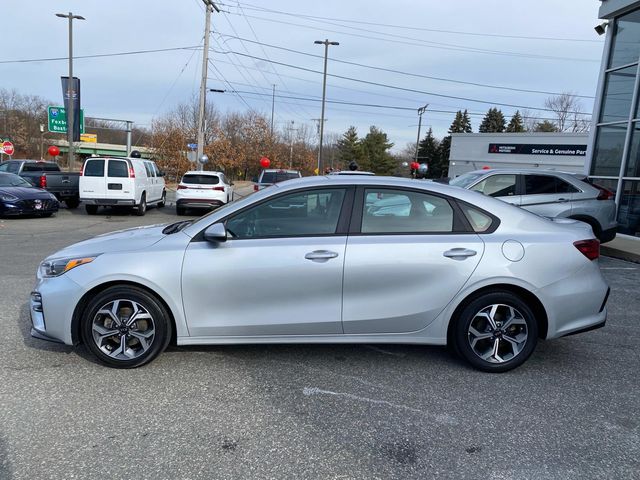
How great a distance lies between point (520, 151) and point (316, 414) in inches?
1652

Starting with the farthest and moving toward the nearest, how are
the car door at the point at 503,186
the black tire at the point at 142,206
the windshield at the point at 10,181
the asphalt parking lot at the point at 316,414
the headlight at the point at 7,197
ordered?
the black tire at the point at 142,206 < the windshield at the point at 10,181 < the headlight at the point at 7,197 < the car door at the point at 503,186 < the asphalt parking lot at the point at 316,414

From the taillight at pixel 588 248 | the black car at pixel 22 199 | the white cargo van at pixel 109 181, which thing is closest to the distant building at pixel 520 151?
the white cargo van at pixel 109 181

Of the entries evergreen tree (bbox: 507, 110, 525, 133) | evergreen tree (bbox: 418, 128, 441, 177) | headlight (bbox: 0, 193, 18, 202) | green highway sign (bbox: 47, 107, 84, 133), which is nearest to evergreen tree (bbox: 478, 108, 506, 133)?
evergreen tree (bbox: 507, 110, 525, 133)

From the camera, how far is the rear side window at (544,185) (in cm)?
889

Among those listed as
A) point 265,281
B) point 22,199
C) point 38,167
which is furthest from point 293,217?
point 38,167

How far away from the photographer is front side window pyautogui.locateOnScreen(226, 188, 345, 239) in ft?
12.1

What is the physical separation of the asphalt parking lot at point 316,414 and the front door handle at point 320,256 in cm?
93

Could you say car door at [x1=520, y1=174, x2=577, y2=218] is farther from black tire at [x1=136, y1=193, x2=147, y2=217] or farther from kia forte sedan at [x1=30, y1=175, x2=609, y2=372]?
black tire at [x1=136, y1=193, x2=147, y2=217]

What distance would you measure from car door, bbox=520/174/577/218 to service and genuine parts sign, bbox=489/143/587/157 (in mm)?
33015

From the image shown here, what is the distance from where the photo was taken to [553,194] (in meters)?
8.89

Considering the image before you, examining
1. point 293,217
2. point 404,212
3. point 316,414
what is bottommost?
point 316,414

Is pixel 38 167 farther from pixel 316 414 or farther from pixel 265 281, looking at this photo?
pixel 316 414

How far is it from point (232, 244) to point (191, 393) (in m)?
1.13

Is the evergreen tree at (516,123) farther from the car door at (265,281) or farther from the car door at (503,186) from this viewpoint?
the car door at (265,281)
